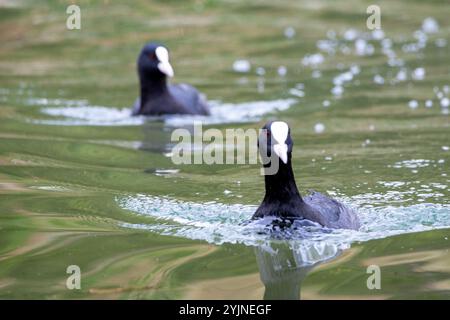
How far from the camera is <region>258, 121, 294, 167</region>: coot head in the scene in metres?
6.06

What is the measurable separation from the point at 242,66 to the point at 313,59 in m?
1.00

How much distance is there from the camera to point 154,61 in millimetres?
11312

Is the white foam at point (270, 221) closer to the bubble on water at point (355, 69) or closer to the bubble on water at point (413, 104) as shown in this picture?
the bubble on water at point (413, 104)

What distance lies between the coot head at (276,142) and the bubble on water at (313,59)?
24.5 feet

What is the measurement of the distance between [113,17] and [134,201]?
417 inches

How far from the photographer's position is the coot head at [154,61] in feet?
36.4

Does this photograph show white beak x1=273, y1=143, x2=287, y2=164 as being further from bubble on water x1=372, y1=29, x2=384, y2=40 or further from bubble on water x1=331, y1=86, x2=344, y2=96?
bubble on water x1=372, y1=29, x2=384, y2=40

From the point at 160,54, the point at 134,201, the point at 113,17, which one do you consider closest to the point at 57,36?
the point at 113,17

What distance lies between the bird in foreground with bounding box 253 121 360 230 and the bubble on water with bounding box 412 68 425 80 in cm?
620

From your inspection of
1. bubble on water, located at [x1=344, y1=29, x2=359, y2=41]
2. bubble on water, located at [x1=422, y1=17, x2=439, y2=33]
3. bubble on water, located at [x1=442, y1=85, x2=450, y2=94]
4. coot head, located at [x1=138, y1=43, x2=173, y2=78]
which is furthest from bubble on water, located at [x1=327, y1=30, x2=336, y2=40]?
coot head, located at [x1=138, y1=43, x2=173, y2=78]
